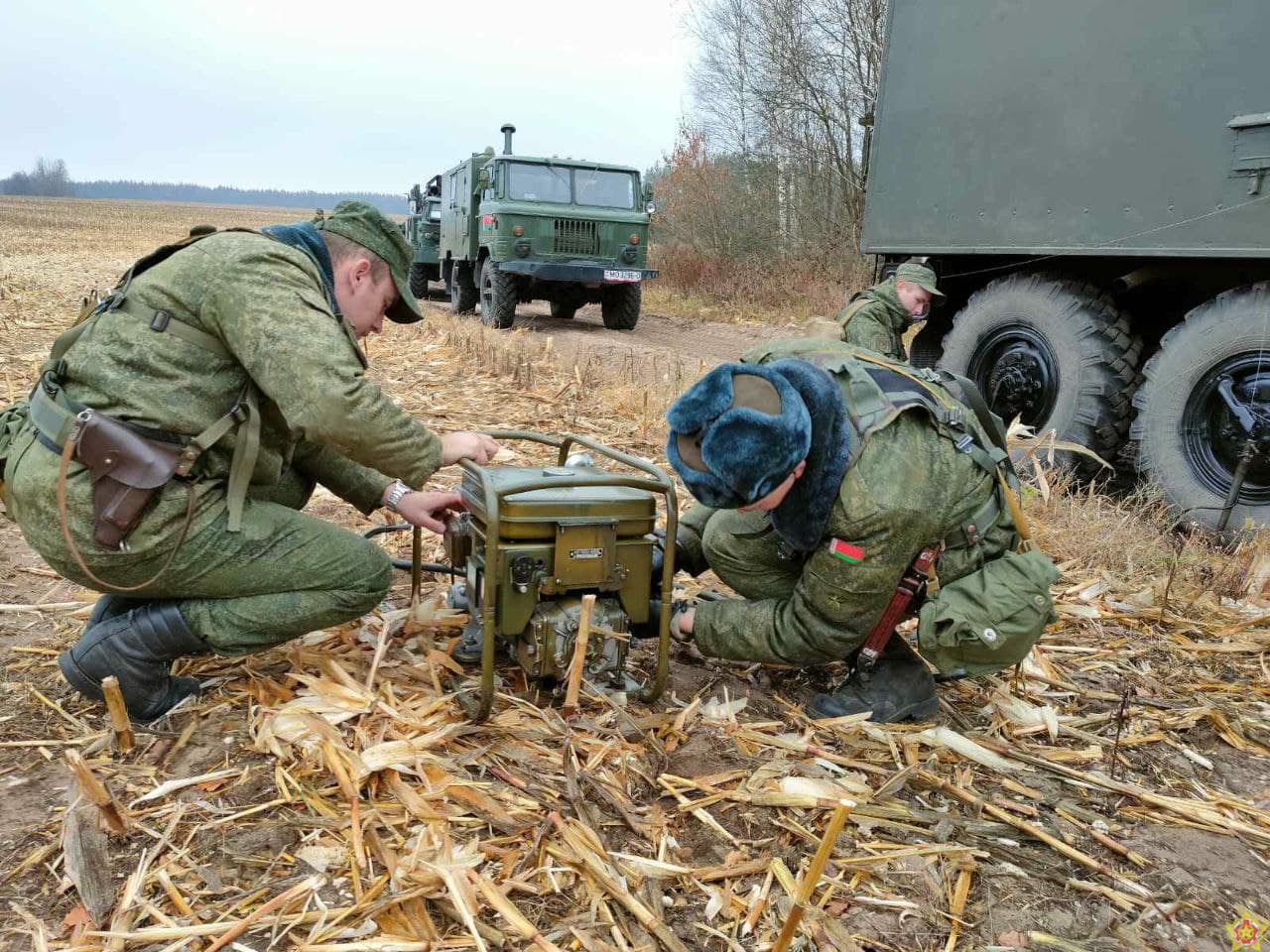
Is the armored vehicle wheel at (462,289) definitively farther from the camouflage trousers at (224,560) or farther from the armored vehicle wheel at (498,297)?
the camouflage trousers at (224,560)

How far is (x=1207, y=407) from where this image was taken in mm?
5848

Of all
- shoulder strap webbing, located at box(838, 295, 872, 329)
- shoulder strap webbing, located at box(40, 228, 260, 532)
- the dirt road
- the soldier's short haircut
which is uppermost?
the soldier's short haircut

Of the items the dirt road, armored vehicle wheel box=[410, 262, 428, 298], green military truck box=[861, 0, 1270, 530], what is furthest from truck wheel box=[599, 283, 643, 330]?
green military truck box=[861, 0, 1270, 530]

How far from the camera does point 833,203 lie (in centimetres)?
2223

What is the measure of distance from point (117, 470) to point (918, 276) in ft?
19.1

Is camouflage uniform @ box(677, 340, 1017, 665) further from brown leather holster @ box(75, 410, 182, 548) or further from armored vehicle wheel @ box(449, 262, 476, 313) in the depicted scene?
armored vehicle wheel @ box(449, 262, 476, 313)

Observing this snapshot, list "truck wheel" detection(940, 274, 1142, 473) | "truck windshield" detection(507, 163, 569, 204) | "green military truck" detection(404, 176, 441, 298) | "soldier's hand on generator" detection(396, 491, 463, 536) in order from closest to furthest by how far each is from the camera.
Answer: "soldier's hand on generator" detection(396, 491, 463, 536), "truck wheel" detection(940, 274, 1142, 473), "truck windshield" detection(507, 163, 569, 204), "green military truck" detection(404, 176, 441, 298)

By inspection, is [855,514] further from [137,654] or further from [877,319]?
[877,319]

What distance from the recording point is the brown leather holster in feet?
9.51

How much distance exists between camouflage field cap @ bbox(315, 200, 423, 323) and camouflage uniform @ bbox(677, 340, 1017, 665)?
4.44ft

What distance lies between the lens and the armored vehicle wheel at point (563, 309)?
58.7ft

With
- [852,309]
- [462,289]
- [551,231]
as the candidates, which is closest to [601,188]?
[551,231]

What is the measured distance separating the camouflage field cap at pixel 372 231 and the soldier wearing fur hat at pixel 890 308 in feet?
14.6

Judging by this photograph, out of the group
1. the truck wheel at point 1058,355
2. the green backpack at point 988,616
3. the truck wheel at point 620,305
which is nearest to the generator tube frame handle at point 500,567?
the green backpack at point 988,616
